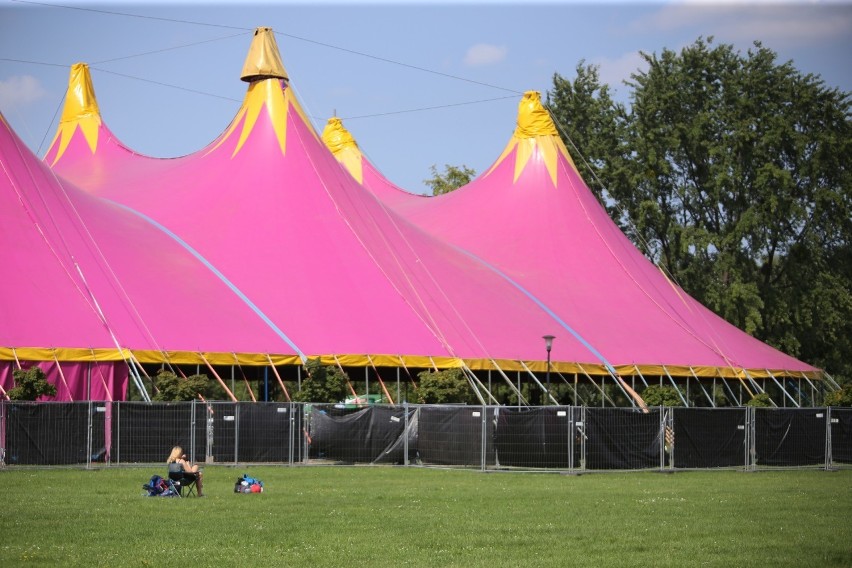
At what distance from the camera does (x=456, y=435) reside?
2295cm

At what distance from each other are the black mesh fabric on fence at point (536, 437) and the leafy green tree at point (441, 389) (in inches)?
170

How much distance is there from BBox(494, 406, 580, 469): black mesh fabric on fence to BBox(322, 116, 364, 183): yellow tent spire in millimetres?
24725

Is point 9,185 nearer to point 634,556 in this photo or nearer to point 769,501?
point 769,501

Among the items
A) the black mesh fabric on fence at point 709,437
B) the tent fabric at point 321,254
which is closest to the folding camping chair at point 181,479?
the black mesh fabric on fence at point 709,437

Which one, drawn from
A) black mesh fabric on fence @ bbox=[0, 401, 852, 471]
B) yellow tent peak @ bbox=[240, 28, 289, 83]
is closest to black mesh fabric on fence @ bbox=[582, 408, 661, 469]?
black mesh fabric on fence @ bbox=[0, 401, 852, 471]

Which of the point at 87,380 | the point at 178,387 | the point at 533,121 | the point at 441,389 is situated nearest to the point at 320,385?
the point at 441,389

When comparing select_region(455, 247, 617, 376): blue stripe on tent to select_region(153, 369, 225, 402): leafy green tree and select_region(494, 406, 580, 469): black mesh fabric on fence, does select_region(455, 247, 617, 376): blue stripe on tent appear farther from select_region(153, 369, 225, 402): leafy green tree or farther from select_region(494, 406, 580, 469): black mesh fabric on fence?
select_region(153, 369, 225, 402): leafy green tree

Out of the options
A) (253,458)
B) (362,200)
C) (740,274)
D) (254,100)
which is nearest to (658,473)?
(253,458)

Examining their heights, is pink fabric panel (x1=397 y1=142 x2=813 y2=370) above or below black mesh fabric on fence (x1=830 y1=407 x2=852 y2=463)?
above

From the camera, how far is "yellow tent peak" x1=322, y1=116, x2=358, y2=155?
46750 mm

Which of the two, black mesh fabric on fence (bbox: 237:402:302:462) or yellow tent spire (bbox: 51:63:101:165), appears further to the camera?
yellow tent spire (bbox: 51:63:101:165)

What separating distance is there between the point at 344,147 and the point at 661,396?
20.4m

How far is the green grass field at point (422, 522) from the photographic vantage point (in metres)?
11.2

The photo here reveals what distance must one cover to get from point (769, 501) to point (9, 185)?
16.3 m
